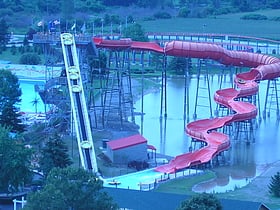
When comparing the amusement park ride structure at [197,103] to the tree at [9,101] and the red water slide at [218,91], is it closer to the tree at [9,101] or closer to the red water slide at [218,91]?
the red water slide at [218,91]

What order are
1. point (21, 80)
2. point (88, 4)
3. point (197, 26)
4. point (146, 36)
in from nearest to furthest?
point (21, 80) → point (146, 36) → point (197, 26) → point (88, 4)

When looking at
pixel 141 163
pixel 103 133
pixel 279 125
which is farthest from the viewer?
pixel 279 125

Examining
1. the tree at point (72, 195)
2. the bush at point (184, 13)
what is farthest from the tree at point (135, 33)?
the tree at point (72, 195)

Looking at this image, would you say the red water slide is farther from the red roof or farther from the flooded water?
the red roof

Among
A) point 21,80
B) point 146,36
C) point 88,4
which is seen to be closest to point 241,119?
point 21,80

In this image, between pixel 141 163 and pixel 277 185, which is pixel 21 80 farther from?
pixel 277 185

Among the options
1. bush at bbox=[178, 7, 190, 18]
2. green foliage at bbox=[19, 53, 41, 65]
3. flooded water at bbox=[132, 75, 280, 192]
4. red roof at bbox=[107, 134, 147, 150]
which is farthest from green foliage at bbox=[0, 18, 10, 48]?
red roof at bbox=[107, 134, 147, 150]
